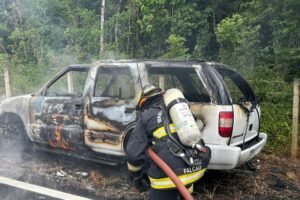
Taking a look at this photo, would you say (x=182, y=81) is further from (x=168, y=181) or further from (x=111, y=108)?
(x=168, y=181)

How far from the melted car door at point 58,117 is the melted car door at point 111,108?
20cm

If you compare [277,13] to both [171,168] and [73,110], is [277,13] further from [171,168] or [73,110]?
[171,168]

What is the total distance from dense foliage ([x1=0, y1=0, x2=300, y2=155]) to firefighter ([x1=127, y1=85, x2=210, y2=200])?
7.58m

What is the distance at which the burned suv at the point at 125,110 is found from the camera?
4133 mm

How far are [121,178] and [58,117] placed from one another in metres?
1.34

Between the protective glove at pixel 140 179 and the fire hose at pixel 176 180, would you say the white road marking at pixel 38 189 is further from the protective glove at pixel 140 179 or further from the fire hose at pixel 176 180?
the fire hose at pixel 176 180

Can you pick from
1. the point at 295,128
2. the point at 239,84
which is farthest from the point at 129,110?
the point at 295,128

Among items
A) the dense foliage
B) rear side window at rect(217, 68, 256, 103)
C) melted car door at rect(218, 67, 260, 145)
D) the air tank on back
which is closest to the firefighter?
the air tank on back

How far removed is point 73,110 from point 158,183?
266cm

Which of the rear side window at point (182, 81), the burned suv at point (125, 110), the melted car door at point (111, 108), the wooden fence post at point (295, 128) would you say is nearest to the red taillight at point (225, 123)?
the burned suv at point (125, 110)

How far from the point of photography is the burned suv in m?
4.13

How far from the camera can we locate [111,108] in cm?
482

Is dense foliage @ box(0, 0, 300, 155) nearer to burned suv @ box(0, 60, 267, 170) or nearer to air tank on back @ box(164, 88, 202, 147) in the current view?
burned suv @ box(0, 60, 267, 170)

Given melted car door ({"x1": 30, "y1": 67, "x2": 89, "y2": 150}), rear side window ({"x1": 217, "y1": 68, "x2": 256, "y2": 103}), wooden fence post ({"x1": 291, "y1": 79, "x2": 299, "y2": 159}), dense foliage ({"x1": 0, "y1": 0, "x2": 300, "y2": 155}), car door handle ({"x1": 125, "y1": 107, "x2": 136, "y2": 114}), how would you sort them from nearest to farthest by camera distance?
car door handle ({"x1": 125, "y1": 107, "x2": 136, "y2": 114}) < rear side window ({"x1": 217, "y1": 68, "x2": 256, "y2": 103}) < melted car door ({"x1": 30, "y1": 67, "x2": 89, "y2": 150}) < wooden fence post ({"x1": 291, "y1": 79, "x2": 299, "y2": 159}) < dense foliage ({"x1": 0, "y1": 0, "x2": 300, "y2": 155})
